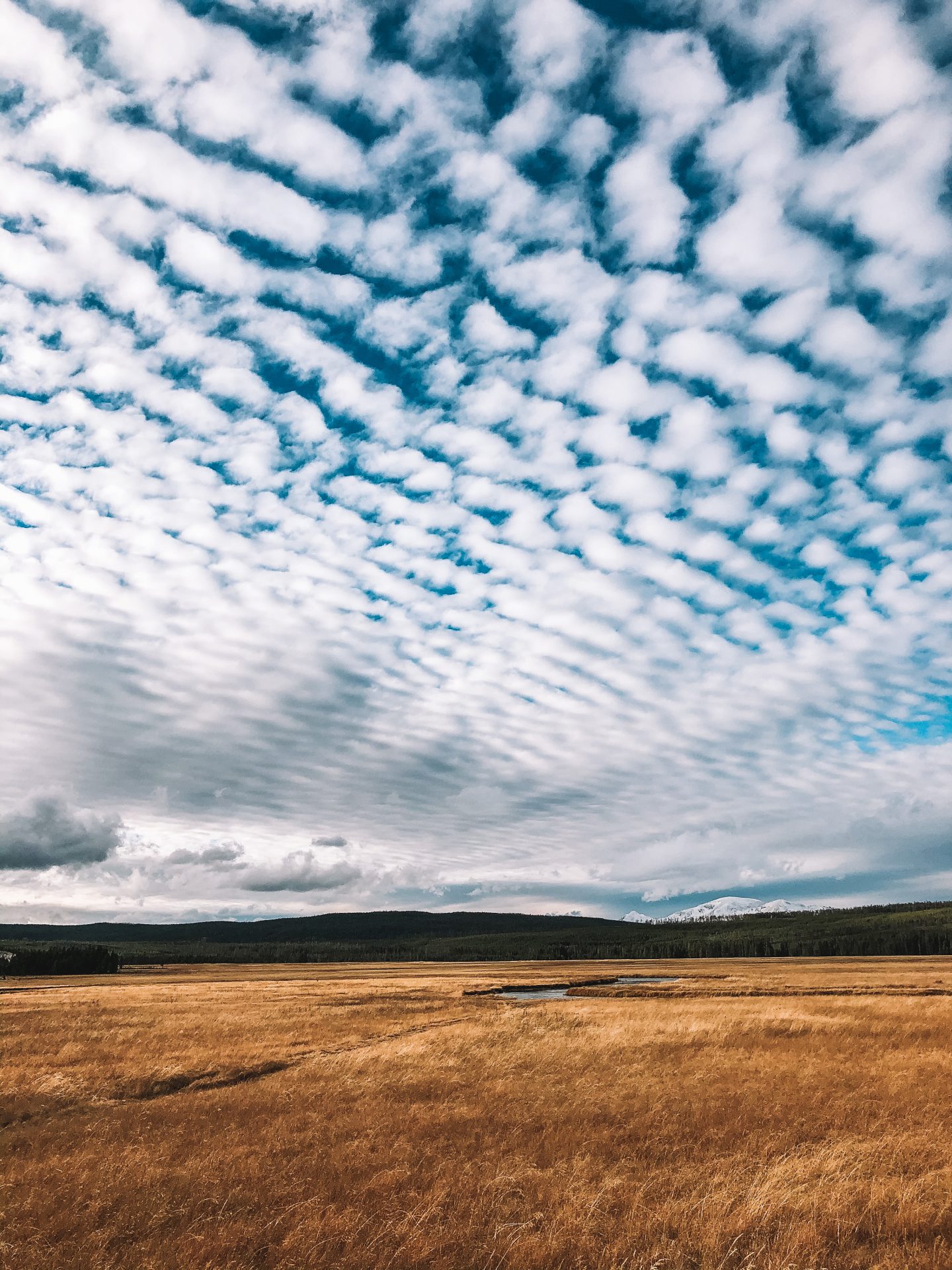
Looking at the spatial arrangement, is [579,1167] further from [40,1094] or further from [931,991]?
[931,991]

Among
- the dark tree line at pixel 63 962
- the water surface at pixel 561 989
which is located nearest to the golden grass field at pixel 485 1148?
the water surface at pixel 561 989

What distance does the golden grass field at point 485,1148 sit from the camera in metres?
10.5

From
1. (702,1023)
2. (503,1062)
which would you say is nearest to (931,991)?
(702,1023)

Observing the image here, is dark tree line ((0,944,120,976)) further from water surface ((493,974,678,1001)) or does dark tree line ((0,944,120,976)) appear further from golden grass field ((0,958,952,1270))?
golden grass field ((0,958,952,1270))

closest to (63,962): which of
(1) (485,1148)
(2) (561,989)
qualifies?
(2) (561,989)

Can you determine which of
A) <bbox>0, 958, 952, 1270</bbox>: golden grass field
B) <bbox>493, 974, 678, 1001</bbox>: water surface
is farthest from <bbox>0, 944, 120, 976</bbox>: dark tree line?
<bbox>0, 958, 952, 1270</bbox>: golden grass field

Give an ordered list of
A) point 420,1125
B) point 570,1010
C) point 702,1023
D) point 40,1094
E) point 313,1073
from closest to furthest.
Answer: point 420,1125 → point 40,1094 → point 313,1073 → point 702,1023 → point 570,1010

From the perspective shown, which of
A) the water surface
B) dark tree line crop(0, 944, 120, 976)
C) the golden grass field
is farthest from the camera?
dark tree line crop(0, 944, 120, 976)

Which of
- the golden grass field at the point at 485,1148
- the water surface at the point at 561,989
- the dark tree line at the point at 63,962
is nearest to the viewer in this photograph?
the golden grass field at the point at 485,1148

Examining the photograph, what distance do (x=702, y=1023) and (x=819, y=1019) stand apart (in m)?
6.25

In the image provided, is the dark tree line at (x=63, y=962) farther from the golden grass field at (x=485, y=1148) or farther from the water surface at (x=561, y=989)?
the golden grass field at (x=485, y=1148)

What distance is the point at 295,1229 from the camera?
36.4ft

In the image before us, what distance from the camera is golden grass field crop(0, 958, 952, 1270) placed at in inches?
415

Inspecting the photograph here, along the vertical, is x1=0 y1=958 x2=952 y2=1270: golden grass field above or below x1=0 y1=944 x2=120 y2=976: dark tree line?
above
